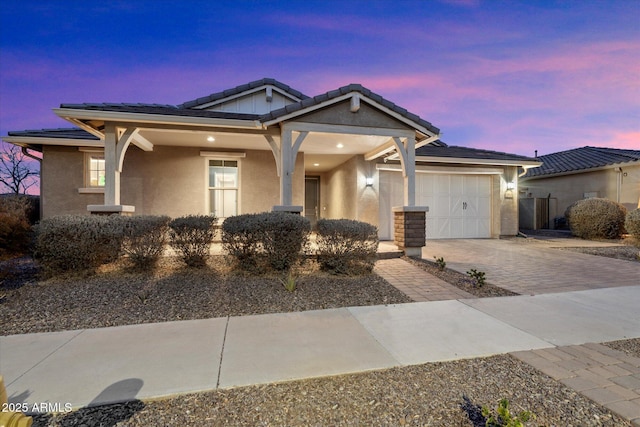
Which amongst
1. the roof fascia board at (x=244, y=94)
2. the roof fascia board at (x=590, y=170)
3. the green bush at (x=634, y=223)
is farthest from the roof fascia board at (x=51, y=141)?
the roof fascia board at (x=590, y=170)

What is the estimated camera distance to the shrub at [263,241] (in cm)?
537

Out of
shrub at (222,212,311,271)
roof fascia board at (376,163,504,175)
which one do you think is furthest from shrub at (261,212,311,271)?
roof fascia board at (376,163,504,175)

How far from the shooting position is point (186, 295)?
4531mm

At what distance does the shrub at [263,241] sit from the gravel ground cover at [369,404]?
3.21 m

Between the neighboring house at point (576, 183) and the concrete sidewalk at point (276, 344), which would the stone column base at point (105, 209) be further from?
the neighboring house at point (576, 183)

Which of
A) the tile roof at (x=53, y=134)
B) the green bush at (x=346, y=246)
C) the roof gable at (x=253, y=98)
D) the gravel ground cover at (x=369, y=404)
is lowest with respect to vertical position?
the gravel ground cover at (x=369, y=404)

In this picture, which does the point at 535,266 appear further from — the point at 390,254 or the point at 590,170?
the point at 590,170

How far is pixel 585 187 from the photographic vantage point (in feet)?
49.9

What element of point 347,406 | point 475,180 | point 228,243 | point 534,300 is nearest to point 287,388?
point 347,406

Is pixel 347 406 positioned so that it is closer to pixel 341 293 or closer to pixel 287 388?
pixel 287 388

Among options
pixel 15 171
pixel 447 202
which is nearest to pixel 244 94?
pixel 447 202

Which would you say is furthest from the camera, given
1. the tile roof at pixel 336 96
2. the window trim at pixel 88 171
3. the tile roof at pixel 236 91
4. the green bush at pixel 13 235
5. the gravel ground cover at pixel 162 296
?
the tile roof at pixel 236 91

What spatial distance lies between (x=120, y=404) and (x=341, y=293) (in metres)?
3.26

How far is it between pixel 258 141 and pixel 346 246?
475 cm
